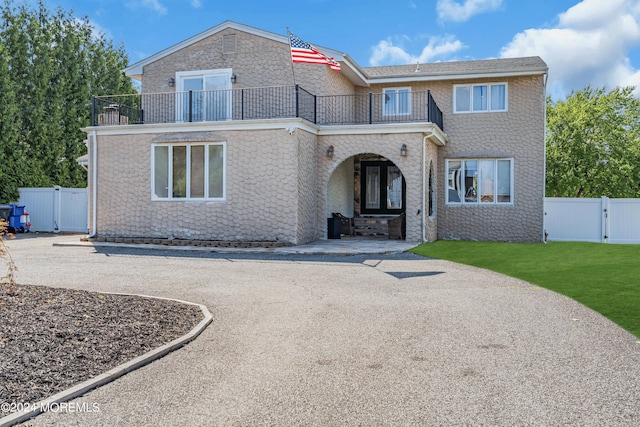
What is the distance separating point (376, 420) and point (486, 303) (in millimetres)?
4949

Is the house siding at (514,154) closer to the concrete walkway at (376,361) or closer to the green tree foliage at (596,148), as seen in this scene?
the concrete walkway at (376,361)

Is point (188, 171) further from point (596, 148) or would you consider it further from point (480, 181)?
point (596, 148)

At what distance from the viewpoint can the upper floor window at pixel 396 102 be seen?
21.2 metres

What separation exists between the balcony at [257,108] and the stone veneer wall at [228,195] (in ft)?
4.77

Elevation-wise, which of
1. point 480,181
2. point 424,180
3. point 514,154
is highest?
point 514,154

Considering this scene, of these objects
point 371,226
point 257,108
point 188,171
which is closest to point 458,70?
point 371,226

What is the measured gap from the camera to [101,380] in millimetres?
4797

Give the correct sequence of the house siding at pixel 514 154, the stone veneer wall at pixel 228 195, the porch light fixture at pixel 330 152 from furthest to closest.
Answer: the house siding at pixel 514 154 < the porch light fixture at pixel 330 152 < the stone veneer wall at pixel 228 195

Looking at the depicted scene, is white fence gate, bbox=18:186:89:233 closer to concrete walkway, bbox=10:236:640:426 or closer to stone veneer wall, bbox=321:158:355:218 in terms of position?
stone veneer wall, bbox=321:158:355:218

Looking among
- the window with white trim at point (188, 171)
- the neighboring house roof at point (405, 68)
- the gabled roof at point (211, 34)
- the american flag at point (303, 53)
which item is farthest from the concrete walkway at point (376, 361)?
the neighboring house roof at point (405, 68)

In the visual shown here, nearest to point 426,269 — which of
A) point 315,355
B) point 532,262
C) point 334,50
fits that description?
point 532,262

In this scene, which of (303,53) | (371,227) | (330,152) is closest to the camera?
(303,53)

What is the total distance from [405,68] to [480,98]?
355cm

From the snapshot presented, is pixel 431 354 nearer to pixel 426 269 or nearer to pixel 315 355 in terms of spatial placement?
pixel 315 355
